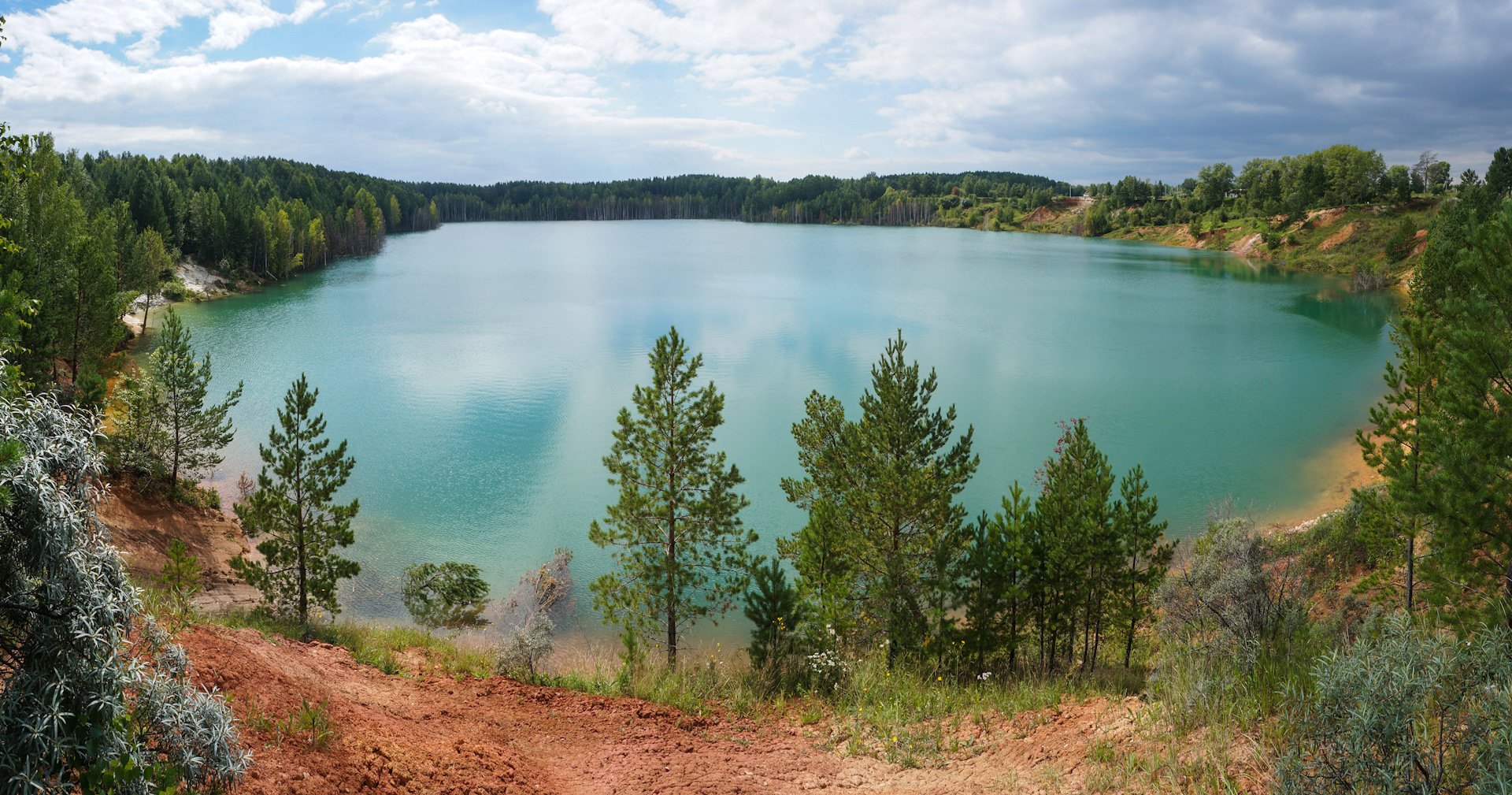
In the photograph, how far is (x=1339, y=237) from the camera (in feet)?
348

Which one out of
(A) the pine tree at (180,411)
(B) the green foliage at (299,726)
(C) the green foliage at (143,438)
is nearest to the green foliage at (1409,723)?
(B) the green foliage at (299,726)

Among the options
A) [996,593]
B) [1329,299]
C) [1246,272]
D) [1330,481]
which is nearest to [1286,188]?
[1246,272]

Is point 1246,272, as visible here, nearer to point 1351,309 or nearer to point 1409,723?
point 1351,309

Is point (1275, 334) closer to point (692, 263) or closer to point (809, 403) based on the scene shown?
point (809, 403)

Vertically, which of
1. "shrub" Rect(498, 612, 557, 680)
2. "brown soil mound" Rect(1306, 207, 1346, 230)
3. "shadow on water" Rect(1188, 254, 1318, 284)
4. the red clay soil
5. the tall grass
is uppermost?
"brown soil mound" Rect(1306, 207, 1346, 230)

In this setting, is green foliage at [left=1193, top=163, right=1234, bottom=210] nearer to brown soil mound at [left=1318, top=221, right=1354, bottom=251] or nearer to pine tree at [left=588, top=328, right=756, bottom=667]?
brown soil mound at [left=1318, top=221, right=1354, bottom=251]

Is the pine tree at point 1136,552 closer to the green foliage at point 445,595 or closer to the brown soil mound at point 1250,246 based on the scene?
the green foliage at point 445,595

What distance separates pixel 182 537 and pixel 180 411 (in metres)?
4.22

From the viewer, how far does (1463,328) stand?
12625 mm

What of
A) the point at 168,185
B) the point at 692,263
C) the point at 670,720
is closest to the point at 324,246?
the point at 168,185

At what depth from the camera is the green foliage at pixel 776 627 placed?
15.1 m

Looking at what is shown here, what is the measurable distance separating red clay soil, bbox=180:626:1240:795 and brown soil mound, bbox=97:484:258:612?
40.5ft

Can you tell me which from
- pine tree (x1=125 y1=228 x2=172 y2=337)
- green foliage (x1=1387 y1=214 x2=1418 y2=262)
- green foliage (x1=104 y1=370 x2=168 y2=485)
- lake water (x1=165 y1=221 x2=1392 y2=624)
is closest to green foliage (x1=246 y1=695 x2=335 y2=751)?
lake water (x1=165 y1=221 x2=1392 y2=624)

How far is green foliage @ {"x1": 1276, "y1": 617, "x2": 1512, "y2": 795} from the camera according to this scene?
18.2 ft
